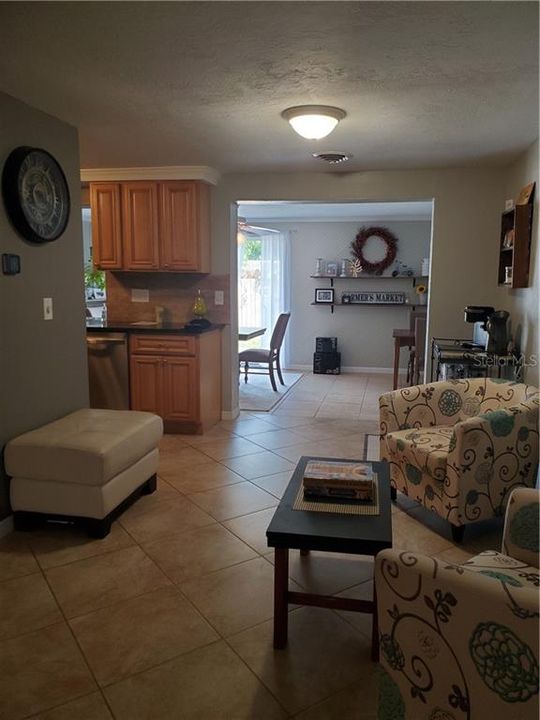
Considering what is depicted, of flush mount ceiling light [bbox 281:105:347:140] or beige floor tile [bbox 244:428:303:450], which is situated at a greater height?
flush mount ceiling light [bbox 281:105:347:140]

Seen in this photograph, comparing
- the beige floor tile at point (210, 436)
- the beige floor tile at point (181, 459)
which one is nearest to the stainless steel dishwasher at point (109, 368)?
the beige floor tile at point (210, 436)

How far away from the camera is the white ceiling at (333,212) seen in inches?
268

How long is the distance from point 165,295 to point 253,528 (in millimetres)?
2981

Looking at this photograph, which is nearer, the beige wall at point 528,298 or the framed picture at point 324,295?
the beige wall at point 528,298

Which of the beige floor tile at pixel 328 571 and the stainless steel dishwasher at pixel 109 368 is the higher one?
the stainless steel dishwasher at pixel 109 368

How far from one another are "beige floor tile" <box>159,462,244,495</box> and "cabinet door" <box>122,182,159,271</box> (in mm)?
1982

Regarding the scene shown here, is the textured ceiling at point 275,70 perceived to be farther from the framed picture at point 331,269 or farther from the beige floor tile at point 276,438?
the framed picture at point 331,269

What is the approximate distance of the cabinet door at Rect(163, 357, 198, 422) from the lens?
4.66 meters

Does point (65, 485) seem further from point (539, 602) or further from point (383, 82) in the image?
point (383, 82)

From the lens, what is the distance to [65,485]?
2818 mm

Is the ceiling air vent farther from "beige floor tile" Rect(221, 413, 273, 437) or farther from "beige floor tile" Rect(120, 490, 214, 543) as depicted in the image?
"beige floor tile" Rect(120, 490, 214, 543)

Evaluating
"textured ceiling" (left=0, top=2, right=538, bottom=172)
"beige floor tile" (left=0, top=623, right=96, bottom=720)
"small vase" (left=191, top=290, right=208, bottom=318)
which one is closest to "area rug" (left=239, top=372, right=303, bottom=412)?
"small vase" (left=191, top=290, right=208, bottom=318)

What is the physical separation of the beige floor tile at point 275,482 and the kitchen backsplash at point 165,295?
6.26ft

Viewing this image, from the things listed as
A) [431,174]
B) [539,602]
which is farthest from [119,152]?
[539,602]
